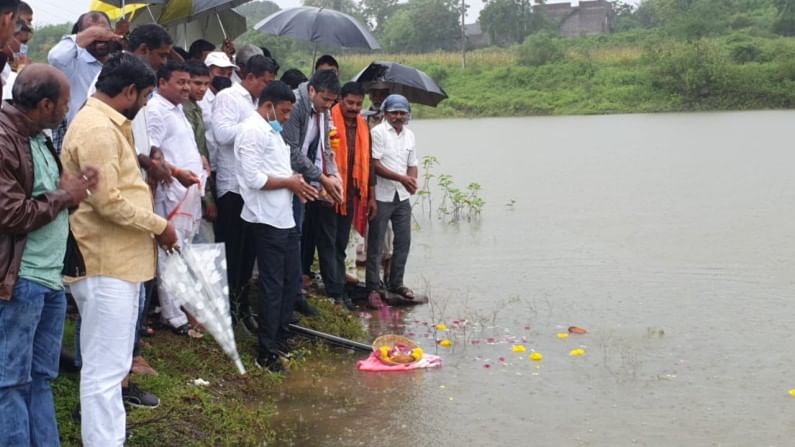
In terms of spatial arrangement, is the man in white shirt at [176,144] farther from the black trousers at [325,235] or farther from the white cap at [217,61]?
the black trousers at [325,235]

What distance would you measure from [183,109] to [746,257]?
642 centimetres

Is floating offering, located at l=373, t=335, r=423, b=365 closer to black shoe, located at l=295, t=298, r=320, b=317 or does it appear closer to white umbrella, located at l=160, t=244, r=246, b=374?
black shoe, located at l=295, t=298, r=320, b=317

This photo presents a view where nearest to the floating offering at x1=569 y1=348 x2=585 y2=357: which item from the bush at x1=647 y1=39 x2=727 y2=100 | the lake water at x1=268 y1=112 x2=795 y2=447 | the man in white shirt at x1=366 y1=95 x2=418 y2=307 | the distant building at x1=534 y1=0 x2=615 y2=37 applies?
the lake water at x1=268 y1=112 x2=795 y2=447

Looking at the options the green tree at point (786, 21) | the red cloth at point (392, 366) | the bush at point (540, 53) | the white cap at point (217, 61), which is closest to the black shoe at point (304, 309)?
the red cloth at point (392, 366)

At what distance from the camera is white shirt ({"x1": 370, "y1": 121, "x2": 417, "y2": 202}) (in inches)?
289

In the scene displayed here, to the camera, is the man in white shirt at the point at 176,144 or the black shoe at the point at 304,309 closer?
the man in white shirt at the point at 176,144

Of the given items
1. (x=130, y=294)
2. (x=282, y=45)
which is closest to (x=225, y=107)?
(x=130, y=294)

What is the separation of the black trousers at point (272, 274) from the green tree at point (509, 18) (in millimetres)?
54499

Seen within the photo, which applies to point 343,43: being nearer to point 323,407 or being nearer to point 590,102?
point 323,407

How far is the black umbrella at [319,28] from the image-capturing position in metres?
8.52

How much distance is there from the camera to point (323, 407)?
5266mm

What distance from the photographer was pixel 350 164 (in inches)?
279

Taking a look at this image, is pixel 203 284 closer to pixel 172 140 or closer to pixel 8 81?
pixel 172 140

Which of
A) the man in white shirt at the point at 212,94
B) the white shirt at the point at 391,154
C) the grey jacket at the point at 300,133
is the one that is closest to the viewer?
the man in white shirt at the point at 212,94
